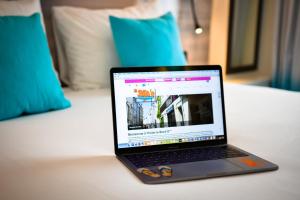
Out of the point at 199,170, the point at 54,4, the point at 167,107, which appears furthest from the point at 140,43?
the point at 199,170

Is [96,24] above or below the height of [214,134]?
above

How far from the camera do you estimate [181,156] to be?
94 centimetres

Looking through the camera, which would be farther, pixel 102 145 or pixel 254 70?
pixel 254 70

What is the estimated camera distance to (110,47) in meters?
1.90

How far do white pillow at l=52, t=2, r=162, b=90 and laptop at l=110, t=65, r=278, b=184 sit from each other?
91cm

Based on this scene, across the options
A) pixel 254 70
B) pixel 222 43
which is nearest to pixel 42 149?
pixel 222 43

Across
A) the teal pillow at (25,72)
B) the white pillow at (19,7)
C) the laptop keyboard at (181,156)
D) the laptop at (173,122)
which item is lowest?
the laptop keyboard at (181,156)

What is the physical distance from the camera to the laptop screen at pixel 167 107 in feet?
3.15

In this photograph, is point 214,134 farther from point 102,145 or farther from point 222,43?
point 222,43

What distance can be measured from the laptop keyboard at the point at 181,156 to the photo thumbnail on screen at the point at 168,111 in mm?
77

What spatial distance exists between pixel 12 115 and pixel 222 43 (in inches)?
71.9

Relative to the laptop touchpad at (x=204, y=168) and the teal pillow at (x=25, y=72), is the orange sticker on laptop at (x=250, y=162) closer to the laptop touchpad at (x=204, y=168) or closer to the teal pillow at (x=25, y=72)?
the laptop touchpad at (x=204, y=168)

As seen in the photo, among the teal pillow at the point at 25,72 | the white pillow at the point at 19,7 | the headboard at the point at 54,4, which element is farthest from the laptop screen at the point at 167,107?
the headboard at the point at 54,4

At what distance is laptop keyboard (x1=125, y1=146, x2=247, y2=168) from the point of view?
2.93 feet
